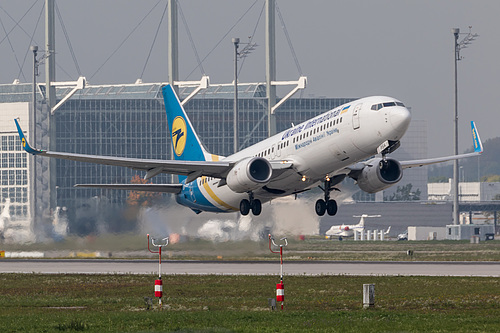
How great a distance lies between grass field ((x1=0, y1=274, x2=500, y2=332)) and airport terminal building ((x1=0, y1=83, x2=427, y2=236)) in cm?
12158

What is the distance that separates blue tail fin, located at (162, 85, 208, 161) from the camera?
6275 cm

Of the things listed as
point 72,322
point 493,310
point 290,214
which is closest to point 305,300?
point 493,310

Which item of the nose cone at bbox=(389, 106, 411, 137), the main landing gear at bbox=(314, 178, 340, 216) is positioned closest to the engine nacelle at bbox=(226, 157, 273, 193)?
the main landing gear at bbox=(314, 178, 340, 216)

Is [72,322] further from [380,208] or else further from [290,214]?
[380,208]

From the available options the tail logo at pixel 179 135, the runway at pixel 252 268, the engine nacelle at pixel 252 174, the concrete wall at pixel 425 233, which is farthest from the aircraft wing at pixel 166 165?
the concrete wall at pixel 425 233

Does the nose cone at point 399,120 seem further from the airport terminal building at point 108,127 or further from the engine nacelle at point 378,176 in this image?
the airport terminal building at point 108,127

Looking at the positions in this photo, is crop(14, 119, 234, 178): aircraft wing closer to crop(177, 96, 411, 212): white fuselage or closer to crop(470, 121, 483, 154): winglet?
crop(177, 96, 411, 212): white fuselage

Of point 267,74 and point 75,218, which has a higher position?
point 267,74

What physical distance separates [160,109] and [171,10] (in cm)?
2093

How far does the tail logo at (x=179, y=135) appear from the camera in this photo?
64250mm

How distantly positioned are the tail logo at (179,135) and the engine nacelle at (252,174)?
14298 millimetres

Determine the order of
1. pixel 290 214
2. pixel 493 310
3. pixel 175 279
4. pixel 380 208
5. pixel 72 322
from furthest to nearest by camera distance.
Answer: pixel 380 208 → pixel 290 214 → pixel 175 279 → pixel 493 310 → pixel 72 322

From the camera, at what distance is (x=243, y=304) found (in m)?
33.3

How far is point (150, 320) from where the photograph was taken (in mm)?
27844
